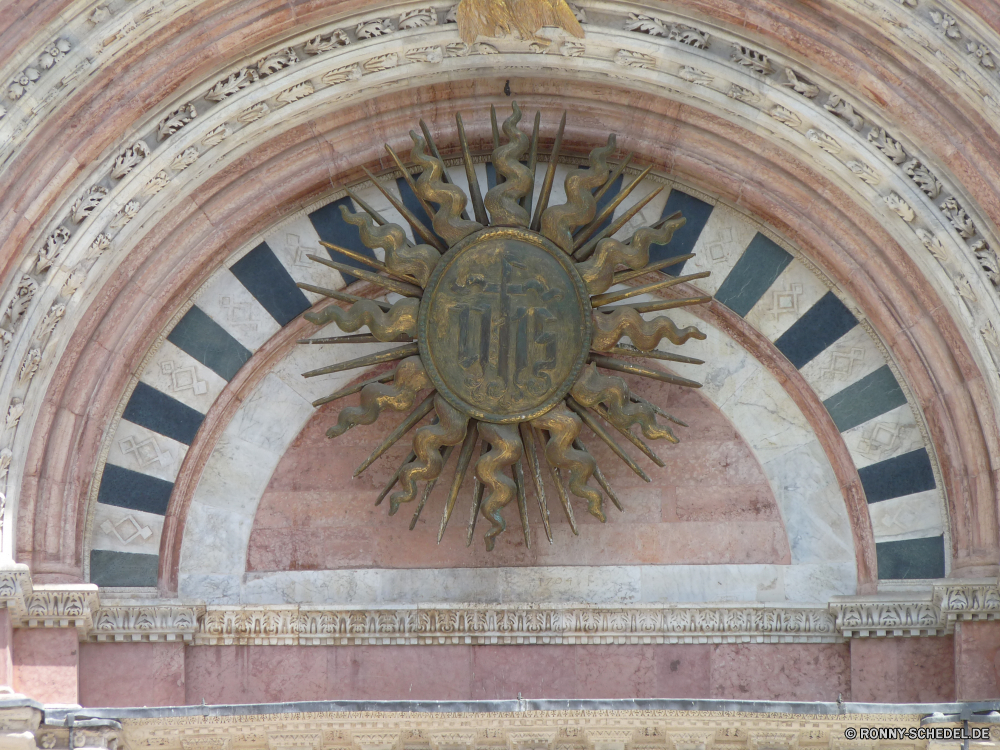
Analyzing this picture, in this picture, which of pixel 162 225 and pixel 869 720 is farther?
pixel 162 225

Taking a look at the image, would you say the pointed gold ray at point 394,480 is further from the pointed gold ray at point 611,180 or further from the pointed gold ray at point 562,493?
the pointed gold ray at point 611,180

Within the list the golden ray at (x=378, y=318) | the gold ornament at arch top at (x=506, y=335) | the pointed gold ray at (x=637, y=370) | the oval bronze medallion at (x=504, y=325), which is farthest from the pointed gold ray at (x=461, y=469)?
the pointed gold ray at (x=637, y=370)

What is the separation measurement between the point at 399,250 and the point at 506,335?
76cm

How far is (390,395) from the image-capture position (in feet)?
30.3

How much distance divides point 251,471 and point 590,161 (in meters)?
2.63

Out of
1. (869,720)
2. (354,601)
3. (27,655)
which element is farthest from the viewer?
(354,601)

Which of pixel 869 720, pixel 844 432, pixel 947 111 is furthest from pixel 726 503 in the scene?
pixel 947 111

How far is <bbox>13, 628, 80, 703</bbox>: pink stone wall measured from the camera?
8.90 meters

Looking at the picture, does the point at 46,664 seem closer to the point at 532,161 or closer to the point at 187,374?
the point at 187,374

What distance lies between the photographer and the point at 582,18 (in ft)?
31.4

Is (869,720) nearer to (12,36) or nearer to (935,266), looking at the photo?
(935,266)

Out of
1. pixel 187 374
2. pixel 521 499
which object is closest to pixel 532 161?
pixel 521 499

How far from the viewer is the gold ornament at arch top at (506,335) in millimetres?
9211

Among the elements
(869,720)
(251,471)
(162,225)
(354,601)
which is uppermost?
(162,225)
